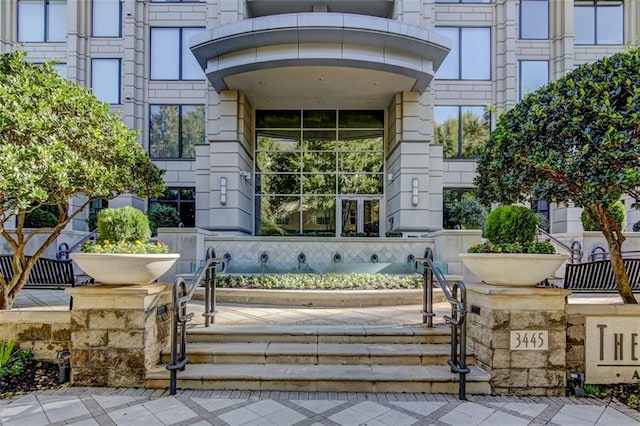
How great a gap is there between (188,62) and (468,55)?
12036 millimetres

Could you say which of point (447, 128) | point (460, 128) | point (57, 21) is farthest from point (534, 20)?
point (57, 21)

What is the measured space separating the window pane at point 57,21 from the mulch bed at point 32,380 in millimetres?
17827

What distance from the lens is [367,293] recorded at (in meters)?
7.30

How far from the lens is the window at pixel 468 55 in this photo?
16.1 metres

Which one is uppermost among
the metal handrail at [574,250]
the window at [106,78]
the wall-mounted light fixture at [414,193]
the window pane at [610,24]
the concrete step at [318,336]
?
the window pane at [610,24]

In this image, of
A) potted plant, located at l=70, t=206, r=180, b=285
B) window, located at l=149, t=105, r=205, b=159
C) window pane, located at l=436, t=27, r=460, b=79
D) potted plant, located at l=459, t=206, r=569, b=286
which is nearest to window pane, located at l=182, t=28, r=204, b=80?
window, located at l=149, t=105, r=205, b=159

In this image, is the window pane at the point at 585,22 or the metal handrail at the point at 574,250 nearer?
the metal handrail at the point at 574,250

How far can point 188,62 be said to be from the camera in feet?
55.0

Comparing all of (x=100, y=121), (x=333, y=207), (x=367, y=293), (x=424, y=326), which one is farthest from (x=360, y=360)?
(x=333, y=207)

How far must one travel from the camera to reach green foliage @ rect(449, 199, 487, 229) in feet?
46.5

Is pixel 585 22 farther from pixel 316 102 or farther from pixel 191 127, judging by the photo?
pixel 191 127

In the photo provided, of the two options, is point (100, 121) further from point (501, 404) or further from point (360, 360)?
point (501, 404)

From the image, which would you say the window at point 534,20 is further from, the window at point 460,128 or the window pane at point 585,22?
the window at point 460,128

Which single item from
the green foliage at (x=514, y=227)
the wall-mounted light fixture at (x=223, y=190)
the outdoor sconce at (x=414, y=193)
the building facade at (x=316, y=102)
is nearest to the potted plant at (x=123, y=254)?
the green foliage at (x=514, y=227)
